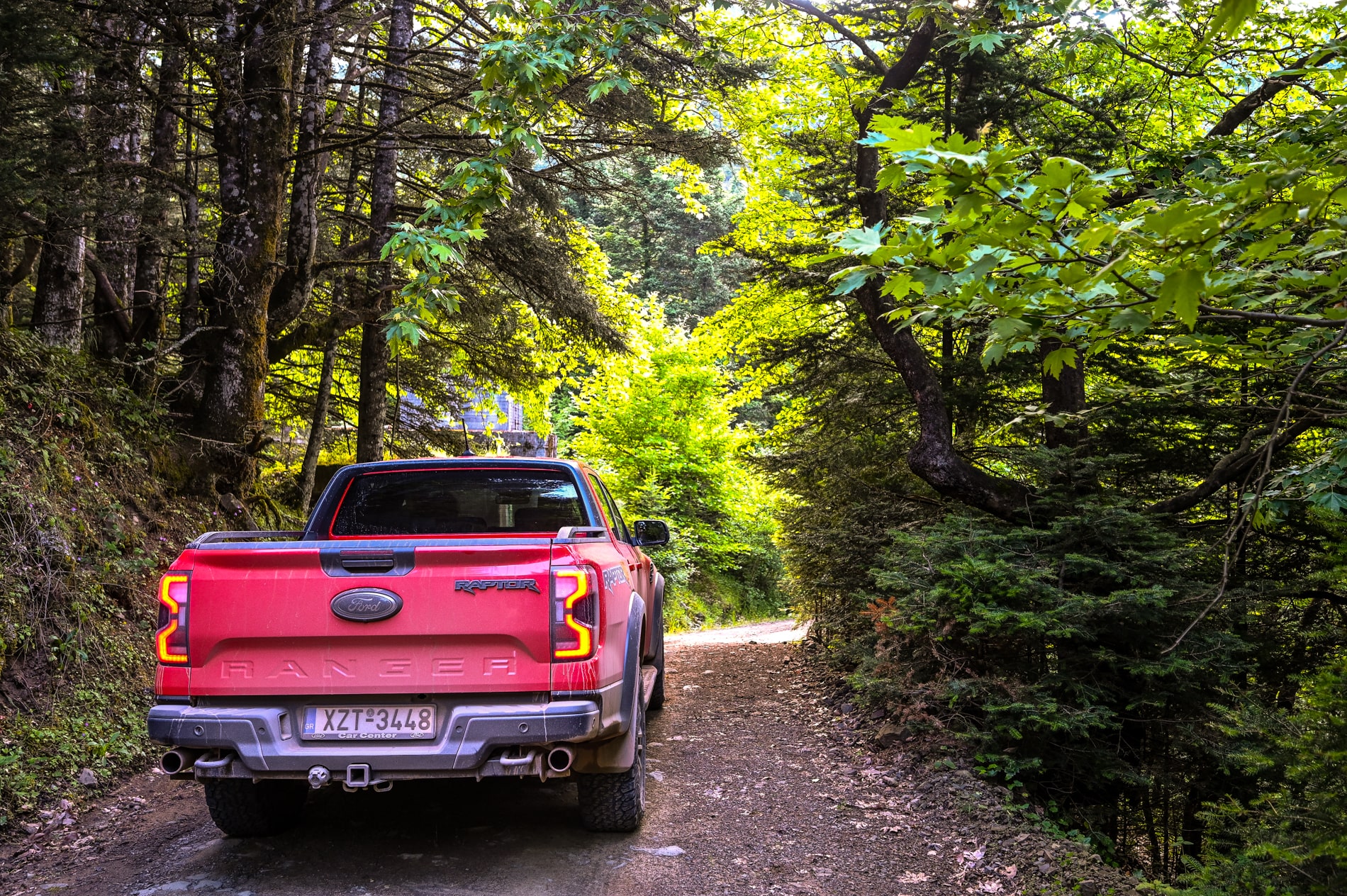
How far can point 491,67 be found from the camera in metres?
5.97

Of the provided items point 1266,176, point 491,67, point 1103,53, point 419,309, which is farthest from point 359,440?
point 1266,176

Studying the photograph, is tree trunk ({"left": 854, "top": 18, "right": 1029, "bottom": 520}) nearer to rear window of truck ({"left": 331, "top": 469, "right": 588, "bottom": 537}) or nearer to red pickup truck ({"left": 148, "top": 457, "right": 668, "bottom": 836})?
rear window of truck ({"left": 331, "top": 469, "right": 588, "bottom": 537})

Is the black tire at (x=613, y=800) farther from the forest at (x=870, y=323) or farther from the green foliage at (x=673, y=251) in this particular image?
the green foliage at (x=673, y=251)

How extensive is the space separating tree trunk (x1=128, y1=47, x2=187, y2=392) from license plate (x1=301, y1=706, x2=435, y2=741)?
611cm

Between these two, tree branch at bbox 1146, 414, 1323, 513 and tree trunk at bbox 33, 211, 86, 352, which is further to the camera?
tree trunk at bbox 33, 211, 86, 352

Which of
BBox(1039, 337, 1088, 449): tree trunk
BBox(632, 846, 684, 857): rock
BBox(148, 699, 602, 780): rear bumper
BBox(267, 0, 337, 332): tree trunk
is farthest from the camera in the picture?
BBox(267, 0, 337, 332): tree trunk

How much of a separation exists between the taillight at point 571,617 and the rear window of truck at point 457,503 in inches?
63.7

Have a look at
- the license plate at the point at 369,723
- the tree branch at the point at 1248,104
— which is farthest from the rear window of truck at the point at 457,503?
the tree branch at the point at 1248,104

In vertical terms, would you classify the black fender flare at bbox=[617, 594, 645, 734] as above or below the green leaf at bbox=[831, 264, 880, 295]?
below

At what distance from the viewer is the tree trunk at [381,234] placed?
10.8 m

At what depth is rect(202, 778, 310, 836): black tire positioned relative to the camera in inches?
177

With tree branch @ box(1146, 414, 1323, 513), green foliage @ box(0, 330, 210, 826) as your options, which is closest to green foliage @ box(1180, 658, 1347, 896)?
tree branch @ box(1146, 414, 1323, 513)

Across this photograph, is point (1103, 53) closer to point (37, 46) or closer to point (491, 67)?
point (491, 67)

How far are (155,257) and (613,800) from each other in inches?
327
